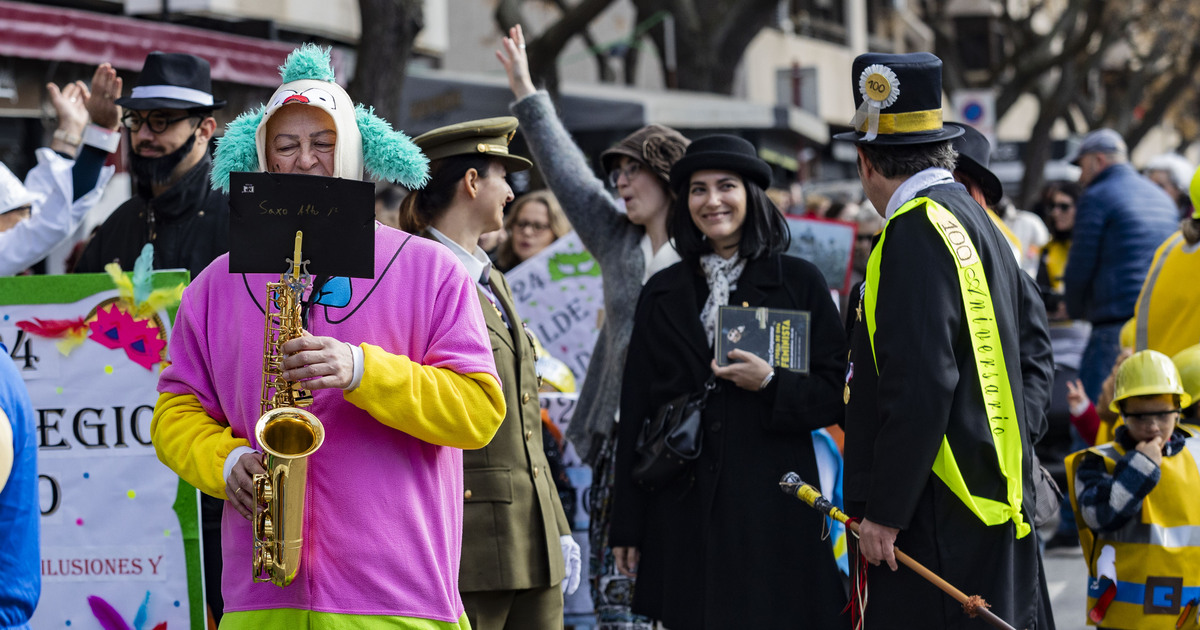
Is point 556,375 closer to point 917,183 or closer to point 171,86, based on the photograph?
point 171,86

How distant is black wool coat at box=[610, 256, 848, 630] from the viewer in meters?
4.58

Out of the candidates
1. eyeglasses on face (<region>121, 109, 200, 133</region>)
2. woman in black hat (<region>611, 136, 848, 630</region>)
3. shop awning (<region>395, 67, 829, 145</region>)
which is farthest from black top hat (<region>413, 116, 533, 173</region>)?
shop awning (<region>395, 67, 829, 145</region>)

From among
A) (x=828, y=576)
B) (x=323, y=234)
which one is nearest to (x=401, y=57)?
(x=828, y=576)

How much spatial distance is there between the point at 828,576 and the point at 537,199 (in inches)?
159

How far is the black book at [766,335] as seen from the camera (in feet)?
15.3

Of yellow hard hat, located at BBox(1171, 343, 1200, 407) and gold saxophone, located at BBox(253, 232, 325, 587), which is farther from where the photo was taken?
yellow hard hat, located at BBox(1171, 343, 1200, 407)

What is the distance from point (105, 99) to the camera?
17.0 ft

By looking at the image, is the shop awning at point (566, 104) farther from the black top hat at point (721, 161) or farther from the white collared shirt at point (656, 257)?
the black top hat at point (721, 161)

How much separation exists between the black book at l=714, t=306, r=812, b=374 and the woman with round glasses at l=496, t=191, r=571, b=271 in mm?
3403

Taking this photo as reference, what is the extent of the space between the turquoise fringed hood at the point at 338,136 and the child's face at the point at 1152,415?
125 inches

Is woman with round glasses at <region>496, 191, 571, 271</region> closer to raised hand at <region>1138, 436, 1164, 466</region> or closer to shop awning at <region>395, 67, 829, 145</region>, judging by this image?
raised hand at <region>1138, 436, 1164, 466</region>

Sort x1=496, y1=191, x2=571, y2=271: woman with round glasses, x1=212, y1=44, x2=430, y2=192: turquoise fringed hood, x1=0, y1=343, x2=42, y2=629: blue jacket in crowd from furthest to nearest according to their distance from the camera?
x1=496, y1=191, x2=571, y2=271: woman with round glasses, x1=212, y1=44, x2=430, y2=192: turquoise fringed hood, x1=0, y1=343, x2=42, y2=629: blue jacket in crowd

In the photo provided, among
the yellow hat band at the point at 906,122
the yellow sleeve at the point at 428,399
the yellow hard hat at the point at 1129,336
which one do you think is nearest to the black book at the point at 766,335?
the yellow hat band at the point at 906,122

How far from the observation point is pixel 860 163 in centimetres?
392
